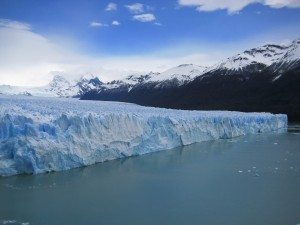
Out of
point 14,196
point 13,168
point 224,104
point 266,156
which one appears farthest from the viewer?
point 224,104

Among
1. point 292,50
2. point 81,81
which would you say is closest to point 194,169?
point 292,50

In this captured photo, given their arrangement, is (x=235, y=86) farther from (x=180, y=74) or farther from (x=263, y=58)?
(x=180, y=74)

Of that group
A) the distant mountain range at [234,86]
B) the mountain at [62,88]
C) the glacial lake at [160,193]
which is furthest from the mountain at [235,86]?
the mountain at [62,88]

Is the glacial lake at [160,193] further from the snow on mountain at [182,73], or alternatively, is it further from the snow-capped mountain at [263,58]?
the snow on mountain at [182,73]

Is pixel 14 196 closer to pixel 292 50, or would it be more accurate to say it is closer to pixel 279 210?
pixel 279 210

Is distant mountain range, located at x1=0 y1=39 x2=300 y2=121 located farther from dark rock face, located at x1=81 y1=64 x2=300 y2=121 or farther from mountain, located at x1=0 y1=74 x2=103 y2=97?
mountain, located at x1=0 y1=74 x2=103 y2=97

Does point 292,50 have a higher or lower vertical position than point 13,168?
higher
